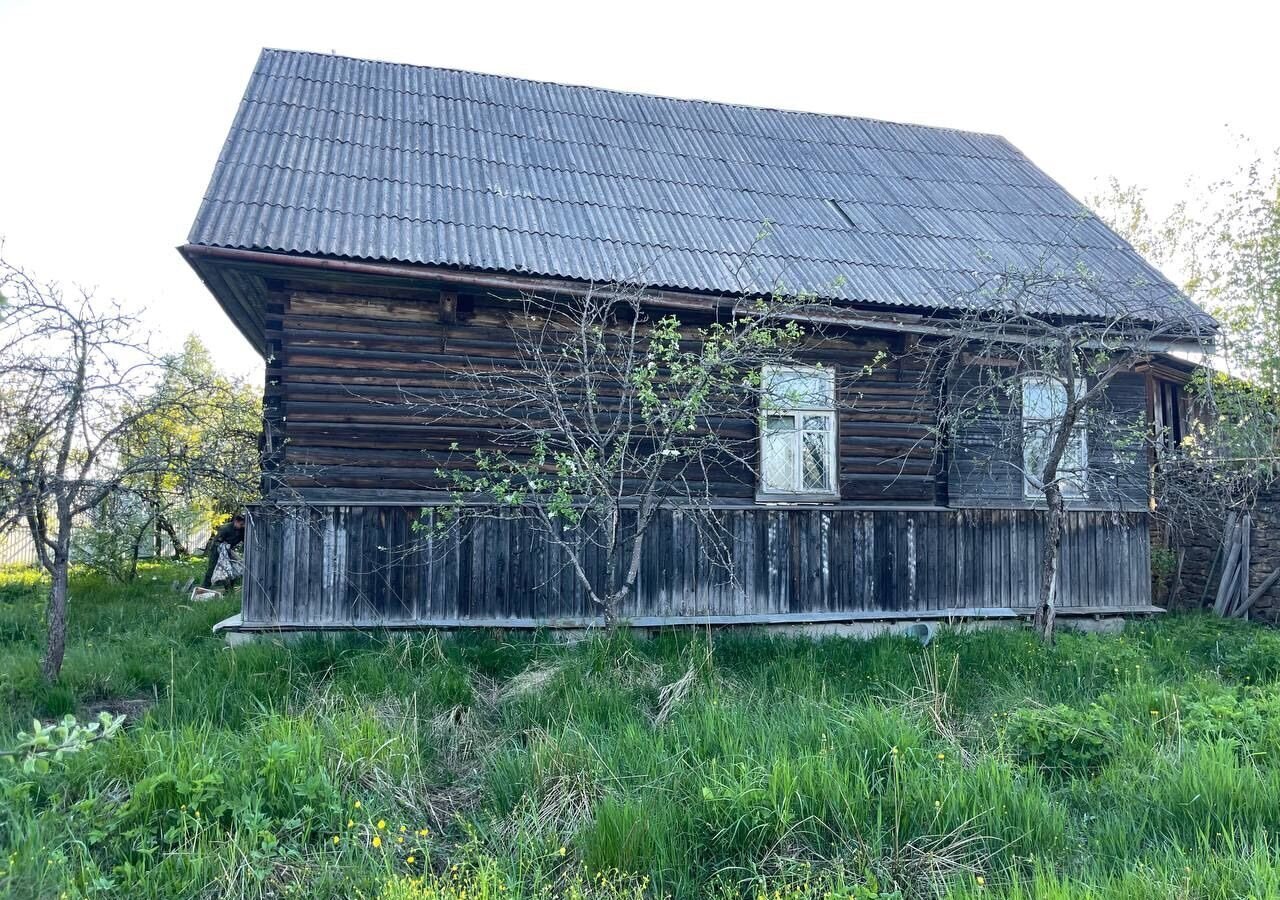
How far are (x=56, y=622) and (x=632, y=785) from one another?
460 centimetres

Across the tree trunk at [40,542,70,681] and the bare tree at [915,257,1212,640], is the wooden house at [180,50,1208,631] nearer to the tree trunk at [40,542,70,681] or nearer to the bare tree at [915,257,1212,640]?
the bare tree at [915,257,1212,640]

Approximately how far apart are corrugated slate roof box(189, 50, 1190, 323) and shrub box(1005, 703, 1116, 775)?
4.37 metres

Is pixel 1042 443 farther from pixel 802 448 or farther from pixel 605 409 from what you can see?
pixel 605 409

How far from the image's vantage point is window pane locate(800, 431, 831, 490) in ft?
29.8

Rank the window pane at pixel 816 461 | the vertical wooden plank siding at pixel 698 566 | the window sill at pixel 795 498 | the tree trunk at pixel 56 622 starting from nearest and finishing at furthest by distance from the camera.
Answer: the tree trunk at pixel 56 622 → the vertical wooden plank siding at pixel 698 566 → the window sill at pixel 795 498 → the window pane at pixel 816 461

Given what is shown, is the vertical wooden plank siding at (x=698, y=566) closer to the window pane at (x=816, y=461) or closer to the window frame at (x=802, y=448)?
the window frame at (x=802, y=448)

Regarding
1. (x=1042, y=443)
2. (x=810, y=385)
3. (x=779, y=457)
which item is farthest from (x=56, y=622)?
(x=1042, y=443)

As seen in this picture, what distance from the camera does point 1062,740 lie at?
16.0 feet

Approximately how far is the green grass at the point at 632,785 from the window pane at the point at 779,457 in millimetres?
2965

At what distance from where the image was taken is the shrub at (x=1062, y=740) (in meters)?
4.81

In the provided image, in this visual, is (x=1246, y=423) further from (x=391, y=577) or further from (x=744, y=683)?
(x=391, y=577)

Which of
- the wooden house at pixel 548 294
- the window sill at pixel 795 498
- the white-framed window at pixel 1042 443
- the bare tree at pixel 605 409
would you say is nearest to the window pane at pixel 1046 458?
the white-framed window at pixel 1042 443

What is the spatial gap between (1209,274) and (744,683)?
Answer: 19.5 metres

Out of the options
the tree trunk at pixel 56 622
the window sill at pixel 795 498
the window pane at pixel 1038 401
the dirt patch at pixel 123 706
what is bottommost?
the dirt patch at pixel 123 706
